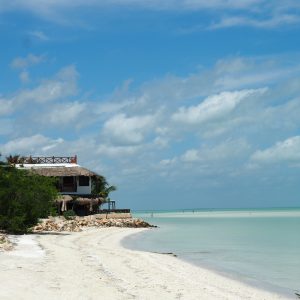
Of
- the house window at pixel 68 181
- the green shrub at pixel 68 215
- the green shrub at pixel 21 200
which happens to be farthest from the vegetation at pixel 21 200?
the house window at pixel 68 181

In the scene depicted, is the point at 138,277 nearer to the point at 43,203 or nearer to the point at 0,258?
the point at 0,258

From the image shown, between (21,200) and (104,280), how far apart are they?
49.4ft

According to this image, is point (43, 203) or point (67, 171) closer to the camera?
point (43, 203)

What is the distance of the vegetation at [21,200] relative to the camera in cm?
2416

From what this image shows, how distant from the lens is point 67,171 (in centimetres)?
4725

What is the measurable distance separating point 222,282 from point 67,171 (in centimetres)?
3570

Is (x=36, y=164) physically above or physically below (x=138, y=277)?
above

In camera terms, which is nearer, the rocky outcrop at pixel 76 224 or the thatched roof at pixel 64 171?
the rocky outcrop at pixel 76 224

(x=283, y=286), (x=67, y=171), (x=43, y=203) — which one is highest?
(x=67, y=171)

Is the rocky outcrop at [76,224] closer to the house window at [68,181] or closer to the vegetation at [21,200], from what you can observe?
the vegetation at [21,200]

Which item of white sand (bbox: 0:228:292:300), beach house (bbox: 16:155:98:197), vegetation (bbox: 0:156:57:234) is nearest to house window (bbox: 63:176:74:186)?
beach house (bbox: 16:155:98:197)

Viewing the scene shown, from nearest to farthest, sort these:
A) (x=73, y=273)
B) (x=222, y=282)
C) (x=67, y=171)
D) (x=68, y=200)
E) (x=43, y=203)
Answer: (x=73, y=273), (x=222, y=282), (x=43, y=203), (x=68, y=200), (x=67, y=171)

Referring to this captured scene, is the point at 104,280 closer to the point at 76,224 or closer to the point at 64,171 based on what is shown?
the point at 76,224

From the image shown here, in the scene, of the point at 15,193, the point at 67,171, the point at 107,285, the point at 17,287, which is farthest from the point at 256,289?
the point at 67,171
